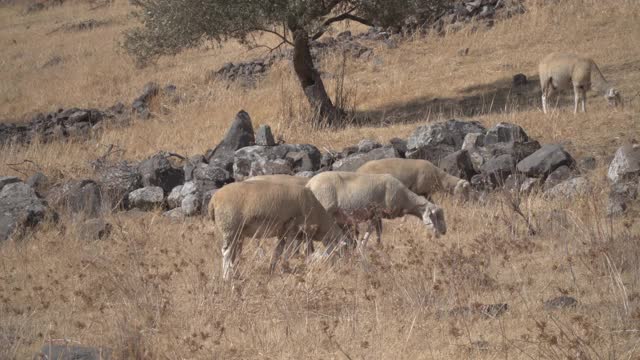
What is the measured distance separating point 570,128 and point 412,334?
10421mm

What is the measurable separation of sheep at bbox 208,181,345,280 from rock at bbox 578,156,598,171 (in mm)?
5792

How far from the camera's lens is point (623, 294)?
6.85 meters

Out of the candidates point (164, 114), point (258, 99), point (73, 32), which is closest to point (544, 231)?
point (258, 99)

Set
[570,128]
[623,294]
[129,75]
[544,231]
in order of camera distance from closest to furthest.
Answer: [623,294] → [544,231] → [570,128] → [129,75]

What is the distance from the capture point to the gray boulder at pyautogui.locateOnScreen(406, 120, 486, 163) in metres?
15.3

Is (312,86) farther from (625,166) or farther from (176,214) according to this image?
(625,166)

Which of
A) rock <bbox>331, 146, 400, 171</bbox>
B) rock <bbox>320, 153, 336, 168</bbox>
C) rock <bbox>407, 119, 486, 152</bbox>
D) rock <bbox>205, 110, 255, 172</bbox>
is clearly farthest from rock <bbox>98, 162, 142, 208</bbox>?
rock <bbox>407, 119, 486, 152</bbox>

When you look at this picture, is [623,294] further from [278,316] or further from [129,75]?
[129,75]

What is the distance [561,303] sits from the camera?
736 centimetres

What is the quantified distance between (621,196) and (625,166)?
1.56 metres

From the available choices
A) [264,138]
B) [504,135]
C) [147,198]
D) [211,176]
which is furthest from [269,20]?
[504,135]

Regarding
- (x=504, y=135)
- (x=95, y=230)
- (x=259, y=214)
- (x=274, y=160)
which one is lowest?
(x=274, y=160)

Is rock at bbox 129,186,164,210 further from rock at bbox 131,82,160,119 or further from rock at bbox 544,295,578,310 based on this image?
rock at bbox 131,82,160,119

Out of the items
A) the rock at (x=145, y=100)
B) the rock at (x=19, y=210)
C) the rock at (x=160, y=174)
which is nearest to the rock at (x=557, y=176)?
the rock at (x=160, y=174)
